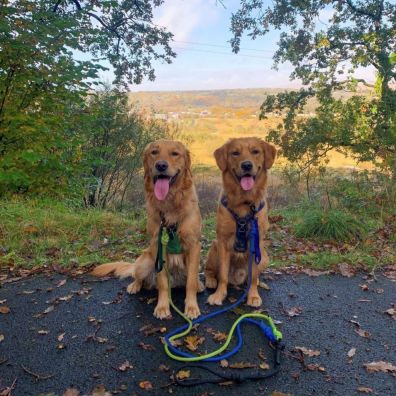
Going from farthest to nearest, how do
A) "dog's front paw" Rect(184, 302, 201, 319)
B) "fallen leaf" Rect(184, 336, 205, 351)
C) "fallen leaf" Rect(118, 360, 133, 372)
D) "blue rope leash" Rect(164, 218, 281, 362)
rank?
"dog's front paw" Rect(184, 302, 201, 319) < "fallen leaf" Rect(184, 336, 205, 351) < "blue rope leash" Rect(164, 218, 281, 362) < "fallen leaf" Rect(118, 360, 133, 372)

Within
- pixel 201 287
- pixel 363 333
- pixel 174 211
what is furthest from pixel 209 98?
pixel 363 333

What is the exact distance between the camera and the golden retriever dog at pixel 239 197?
361cm

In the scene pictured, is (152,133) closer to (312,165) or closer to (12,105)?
(312,165)

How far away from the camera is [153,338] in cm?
301

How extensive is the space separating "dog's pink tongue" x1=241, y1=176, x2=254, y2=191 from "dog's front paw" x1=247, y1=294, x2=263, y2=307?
3.56 feet

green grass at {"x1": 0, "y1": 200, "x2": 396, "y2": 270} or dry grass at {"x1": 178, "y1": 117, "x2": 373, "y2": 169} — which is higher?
dry grass at {"x1": 178, "y1": 117, "x2": 373, "y2": 169}

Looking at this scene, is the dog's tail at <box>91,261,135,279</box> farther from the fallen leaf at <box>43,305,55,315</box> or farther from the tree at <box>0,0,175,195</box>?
the tree at <box>0,0,175,195</box>

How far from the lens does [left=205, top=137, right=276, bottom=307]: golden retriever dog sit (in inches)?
142

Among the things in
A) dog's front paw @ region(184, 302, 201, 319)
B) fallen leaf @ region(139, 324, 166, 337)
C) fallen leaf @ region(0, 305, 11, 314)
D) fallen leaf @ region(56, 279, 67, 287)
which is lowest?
fallen leaf @ region(56, 279, 67, 287)

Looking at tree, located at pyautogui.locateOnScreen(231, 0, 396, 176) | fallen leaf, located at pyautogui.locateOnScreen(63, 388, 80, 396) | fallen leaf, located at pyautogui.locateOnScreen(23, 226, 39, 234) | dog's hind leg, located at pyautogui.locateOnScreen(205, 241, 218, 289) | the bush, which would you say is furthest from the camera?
tree, located at pyautogui.locateOnScreen(231, 0, 396, 176)

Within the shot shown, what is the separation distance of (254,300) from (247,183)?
3.85 feet

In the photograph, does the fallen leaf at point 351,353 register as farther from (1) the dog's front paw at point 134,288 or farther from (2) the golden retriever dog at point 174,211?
(1) the dog's front paw at point 134,288

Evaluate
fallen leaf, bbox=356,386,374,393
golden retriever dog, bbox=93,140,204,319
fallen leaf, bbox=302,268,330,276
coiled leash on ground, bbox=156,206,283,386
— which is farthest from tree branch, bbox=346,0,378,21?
fallen leaf, bbox=356,386,374,393

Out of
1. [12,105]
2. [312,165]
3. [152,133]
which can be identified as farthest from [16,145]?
[312,165]
